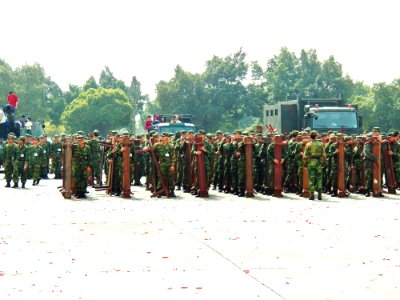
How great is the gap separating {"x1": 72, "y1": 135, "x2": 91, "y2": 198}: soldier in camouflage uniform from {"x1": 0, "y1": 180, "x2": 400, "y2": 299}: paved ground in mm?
2716

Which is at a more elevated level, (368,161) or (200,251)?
(368,161)

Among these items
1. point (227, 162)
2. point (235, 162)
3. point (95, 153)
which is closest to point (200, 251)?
point (235, 162)

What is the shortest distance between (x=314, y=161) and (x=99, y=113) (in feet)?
300

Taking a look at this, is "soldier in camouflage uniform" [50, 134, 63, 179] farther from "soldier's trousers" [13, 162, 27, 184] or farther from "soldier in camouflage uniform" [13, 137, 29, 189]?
"soldier's trousers" [13, 162, 27, 184]

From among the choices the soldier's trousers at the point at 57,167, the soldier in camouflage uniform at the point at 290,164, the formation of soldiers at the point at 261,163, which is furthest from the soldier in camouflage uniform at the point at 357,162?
the soldier's trousers at the point at 57,167

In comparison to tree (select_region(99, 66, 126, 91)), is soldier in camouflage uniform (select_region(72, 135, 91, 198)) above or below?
below

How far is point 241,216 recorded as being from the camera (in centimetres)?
1697

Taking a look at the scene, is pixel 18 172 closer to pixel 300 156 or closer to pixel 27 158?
pixel 27 158

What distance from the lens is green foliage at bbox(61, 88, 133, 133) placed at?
366 feet

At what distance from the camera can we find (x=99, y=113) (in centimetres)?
11119

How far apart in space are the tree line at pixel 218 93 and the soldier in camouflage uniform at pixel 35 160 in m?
60.2

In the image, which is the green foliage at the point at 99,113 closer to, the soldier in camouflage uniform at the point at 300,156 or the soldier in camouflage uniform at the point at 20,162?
the soldier in camouflage uniform at the point at 20,162

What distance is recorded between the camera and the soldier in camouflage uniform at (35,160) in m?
29.4

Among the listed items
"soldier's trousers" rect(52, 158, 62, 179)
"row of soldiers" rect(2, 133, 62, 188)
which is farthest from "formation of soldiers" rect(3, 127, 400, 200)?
"soldier's trousers" rect(52, 158, 62, 179)
